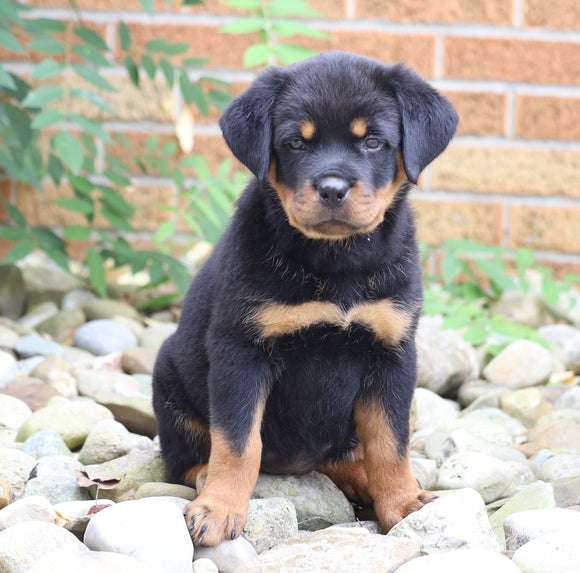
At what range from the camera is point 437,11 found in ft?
16.8

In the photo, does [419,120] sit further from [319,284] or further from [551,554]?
[551,554]

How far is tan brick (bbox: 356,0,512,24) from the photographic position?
510cm

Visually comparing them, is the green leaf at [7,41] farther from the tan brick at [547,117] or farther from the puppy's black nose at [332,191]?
the tan brick at [547,117]

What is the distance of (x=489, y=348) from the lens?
452 cm

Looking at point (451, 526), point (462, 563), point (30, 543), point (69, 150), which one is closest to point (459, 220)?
point (69, 150)

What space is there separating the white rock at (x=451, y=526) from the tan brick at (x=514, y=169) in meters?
3.00

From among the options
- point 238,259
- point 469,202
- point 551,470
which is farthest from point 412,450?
point 469,202

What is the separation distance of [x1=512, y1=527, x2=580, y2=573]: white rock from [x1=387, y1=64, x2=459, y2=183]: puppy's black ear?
1.08 metres

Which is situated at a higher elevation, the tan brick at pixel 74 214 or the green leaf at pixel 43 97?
the green leaf at pixel 43 97

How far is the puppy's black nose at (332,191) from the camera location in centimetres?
254

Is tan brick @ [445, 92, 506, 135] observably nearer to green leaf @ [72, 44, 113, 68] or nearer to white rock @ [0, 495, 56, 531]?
green leaf @ [72, 44, 113, 68]

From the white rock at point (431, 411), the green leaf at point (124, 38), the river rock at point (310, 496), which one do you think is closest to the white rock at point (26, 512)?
the river rock at point (310, 496)

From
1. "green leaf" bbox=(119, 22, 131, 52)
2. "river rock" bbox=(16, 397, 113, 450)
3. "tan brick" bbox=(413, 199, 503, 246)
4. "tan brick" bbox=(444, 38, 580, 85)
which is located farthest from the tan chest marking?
"tan brick" bbox=(444, 38, 580, 85)

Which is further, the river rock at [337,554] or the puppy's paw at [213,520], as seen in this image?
the puppy's paw at [213,520]
